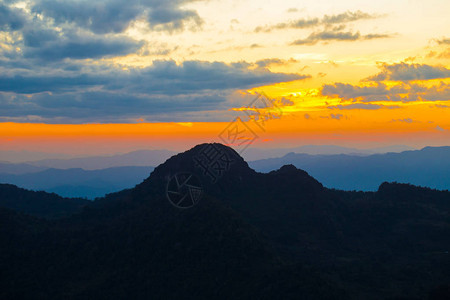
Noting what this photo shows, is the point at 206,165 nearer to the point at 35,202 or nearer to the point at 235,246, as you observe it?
the point at 235,246

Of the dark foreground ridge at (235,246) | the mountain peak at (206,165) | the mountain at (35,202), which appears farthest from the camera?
the mountain at (35,202)

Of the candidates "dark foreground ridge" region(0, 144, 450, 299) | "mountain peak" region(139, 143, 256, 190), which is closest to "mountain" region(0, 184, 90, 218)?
"dark foreground ridge" region(0, 144, 450, 299)

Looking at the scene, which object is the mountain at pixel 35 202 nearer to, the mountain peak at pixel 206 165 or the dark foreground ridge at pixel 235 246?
the dark foreground ridge at pixel 235 246

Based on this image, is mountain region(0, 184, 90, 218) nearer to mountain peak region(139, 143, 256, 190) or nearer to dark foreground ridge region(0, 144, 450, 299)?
dark foreground ridge region(0, 144, 450, 299)

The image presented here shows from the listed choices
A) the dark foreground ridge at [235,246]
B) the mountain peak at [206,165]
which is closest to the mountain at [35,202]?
the dark foreground ridge at [235,246]

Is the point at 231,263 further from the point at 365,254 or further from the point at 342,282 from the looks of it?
the point at 365,254

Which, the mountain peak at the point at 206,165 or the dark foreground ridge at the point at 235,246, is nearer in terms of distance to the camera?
the dark foreground ridge at the point at 235,246

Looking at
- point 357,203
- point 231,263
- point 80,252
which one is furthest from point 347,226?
point 80,252
